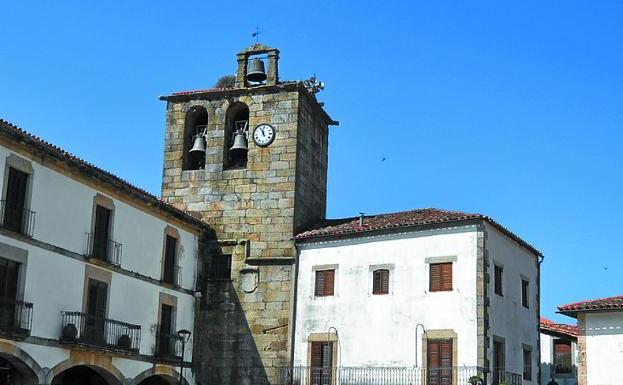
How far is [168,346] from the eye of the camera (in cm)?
2780

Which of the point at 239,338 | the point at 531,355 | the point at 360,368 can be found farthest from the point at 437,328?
the point at 239,338

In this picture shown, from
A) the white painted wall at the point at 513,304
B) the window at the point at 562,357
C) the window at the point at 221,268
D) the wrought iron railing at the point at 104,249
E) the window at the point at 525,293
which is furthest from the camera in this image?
the window at the point at 562,357

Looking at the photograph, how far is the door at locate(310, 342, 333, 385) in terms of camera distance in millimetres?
27656

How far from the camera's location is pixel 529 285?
30.1 metres

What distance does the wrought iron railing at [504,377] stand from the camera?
2619 cm

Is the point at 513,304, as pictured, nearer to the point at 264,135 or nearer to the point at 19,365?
the point at 264,135

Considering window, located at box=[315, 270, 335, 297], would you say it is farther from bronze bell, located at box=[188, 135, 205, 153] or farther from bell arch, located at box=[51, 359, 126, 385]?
bell arch, located at box=[51, 359, 126, 385]

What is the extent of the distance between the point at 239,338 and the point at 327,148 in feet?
27.1

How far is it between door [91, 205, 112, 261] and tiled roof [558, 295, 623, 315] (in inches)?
499

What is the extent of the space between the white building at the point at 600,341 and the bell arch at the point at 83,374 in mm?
12402

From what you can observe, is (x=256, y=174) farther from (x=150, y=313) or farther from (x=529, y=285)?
(x=529, y=285)

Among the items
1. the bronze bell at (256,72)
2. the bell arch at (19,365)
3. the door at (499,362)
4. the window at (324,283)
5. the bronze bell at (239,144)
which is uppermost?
the bronze bell at (256,72)

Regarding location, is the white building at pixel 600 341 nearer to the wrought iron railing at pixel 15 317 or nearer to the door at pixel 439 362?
the door at pixel 439 362

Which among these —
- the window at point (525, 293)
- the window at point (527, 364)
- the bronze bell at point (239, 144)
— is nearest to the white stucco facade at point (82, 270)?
the bronze bell at point (239, 144)
